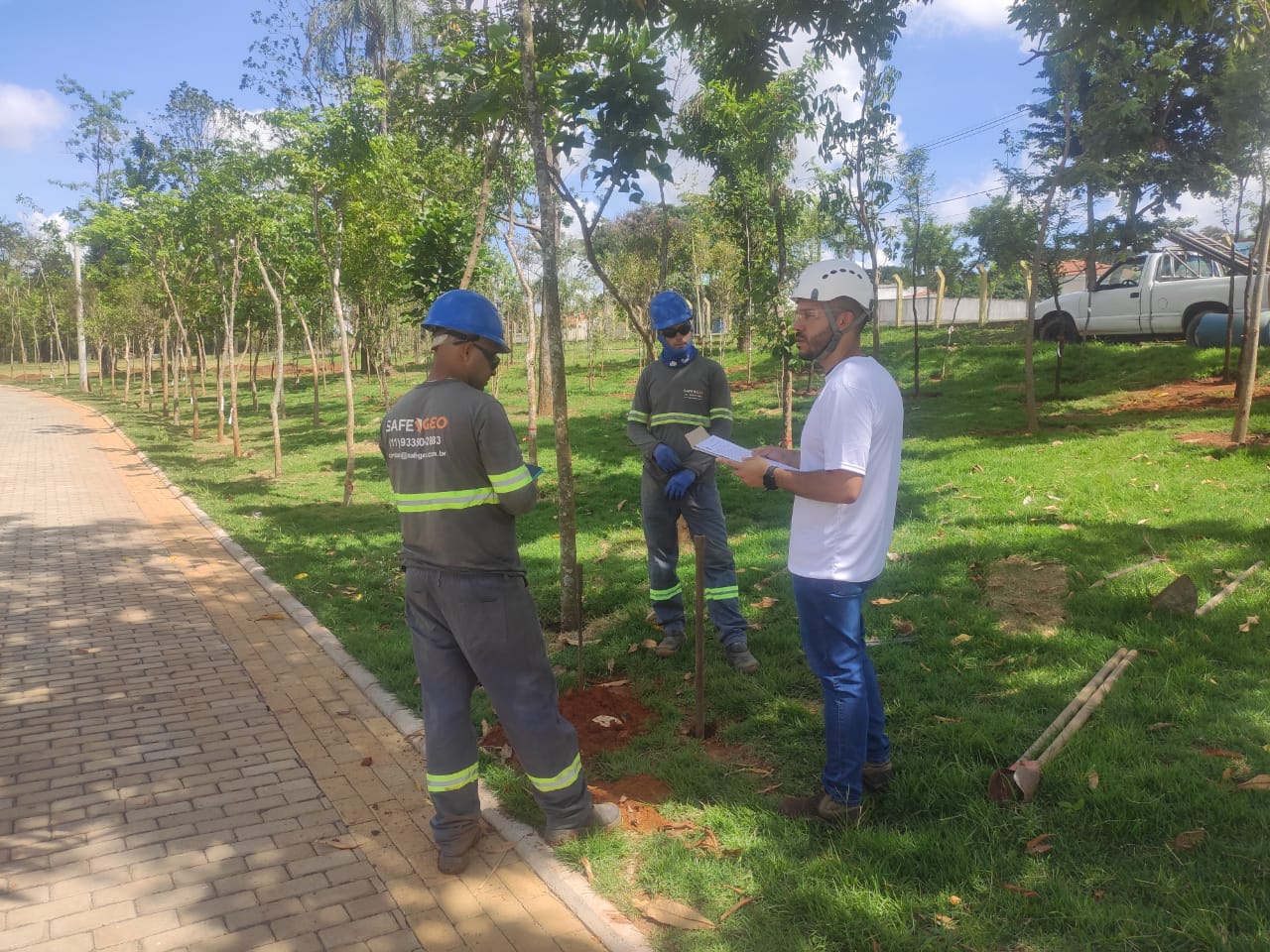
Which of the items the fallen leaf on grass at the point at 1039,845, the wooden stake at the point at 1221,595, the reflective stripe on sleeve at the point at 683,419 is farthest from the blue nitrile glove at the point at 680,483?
the wooden stake at the point at 1221,595

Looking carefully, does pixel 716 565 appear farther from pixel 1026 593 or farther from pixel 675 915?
pixel 675 915

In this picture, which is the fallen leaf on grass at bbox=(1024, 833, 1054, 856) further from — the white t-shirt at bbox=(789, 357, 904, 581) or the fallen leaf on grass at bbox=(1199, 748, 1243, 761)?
the white t-shirt at bbox=(789, 357, 904, 581)

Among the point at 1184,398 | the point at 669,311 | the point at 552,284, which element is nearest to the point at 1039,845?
the point at 669,311

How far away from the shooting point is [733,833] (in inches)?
137

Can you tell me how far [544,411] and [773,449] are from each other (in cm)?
1692

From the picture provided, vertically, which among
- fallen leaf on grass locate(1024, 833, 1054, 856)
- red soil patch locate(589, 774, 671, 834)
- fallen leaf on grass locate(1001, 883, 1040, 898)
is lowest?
red soil patch locate(589, 774, 671, 834)

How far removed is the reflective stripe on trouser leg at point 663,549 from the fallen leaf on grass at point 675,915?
251 cm

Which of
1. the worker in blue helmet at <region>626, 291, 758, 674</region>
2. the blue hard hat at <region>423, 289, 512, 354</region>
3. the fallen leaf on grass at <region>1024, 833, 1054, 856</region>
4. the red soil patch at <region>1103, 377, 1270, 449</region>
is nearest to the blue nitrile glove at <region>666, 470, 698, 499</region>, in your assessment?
the worker in blue helmet at <region>626, 291, 758, 674</region>

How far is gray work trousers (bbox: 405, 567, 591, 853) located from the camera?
333 cm

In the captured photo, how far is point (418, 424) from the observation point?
3.29 meters

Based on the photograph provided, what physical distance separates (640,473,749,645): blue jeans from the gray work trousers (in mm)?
1919

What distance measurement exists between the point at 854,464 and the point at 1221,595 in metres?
3.64

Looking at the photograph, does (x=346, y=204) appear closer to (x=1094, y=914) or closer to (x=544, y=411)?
(x=544, y=411)

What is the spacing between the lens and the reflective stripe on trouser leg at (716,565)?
5242 mm
